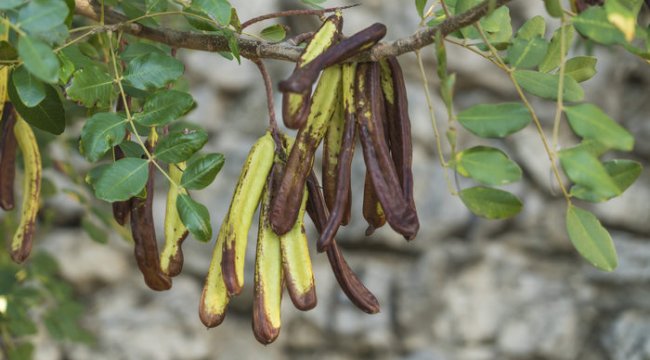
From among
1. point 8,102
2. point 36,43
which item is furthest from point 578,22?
point 8,102

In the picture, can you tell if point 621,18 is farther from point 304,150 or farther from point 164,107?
point 164,107

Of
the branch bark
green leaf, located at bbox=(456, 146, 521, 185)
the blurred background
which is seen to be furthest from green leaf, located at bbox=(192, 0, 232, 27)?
the blurred background

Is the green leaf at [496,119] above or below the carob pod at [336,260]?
above

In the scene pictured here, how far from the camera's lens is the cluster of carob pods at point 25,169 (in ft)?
2.86

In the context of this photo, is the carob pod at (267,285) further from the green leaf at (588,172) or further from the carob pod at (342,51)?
the green leaf at (588,172)

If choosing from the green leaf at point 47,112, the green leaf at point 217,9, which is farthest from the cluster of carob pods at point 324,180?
the green leaf at point 47,112

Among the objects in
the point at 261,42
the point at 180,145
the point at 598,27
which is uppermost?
the point at 598,27

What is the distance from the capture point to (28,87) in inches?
29.3

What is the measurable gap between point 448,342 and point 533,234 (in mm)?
437

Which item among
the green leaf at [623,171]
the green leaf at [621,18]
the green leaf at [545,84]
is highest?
the green leaf at [621,18]

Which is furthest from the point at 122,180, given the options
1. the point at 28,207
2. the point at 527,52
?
the point at 527,52

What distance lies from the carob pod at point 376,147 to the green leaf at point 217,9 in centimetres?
14

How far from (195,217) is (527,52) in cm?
34

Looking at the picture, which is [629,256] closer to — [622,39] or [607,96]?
[607,96]
